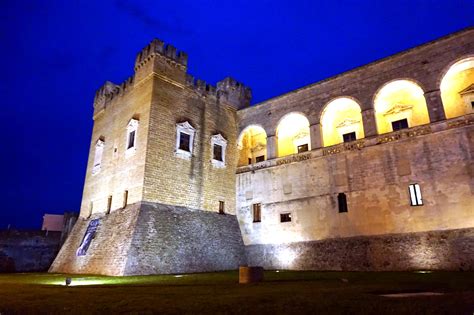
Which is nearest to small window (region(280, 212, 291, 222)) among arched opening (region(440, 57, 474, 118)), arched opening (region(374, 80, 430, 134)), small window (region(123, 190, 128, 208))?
arched opening (region(374, 80, 430, 134))

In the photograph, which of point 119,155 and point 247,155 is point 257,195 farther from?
point 119,155

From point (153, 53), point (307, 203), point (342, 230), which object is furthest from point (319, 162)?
point (153, 53)

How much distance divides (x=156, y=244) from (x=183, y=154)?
603cm

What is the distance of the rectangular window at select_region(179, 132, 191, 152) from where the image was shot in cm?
1995

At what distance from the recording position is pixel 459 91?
18.1 meters

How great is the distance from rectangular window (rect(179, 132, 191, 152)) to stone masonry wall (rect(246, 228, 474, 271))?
8150mm

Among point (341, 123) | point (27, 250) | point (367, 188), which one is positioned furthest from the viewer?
point (27, 250)

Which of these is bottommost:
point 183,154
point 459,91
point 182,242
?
point 182,242

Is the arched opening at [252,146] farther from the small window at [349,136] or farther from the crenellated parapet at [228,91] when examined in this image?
the small window at [349,136]

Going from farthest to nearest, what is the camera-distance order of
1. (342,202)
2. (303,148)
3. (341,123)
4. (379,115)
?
(303,148)
(341,123)
(379,115)
(342,202)

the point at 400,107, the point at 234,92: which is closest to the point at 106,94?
the point at 234,92

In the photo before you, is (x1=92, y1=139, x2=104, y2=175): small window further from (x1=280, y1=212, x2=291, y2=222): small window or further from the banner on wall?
(x1=280, y1=212, x2=291, y2=222): small window

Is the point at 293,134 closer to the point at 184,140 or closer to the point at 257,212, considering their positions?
the point at 257,212

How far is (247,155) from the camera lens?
82.5 feet
